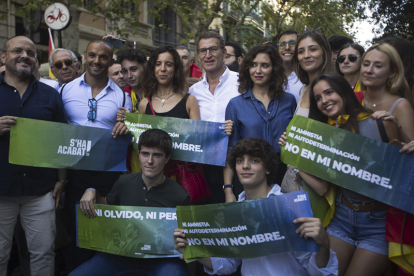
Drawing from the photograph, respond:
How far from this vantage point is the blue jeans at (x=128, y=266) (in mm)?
3113

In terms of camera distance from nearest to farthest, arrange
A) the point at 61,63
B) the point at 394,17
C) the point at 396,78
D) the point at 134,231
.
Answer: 1. the point at 396,78
2. the point at 134,231
3. the point at 61,63
4. the point at 394,17

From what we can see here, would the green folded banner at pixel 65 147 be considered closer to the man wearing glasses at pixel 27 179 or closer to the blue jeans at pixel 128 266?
the man wearing glasses at pixel 27 179

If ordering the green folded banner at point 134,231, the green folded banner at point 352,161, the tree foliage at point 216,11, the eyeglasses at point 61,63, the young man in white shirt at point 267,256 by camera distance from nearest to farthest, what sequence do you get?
1. the young man in white shirt at point 267,256
2. the green folded banner at point 352,161
3. the green folded banner at point 134,231
4. the eyeglasses at point 61,63
5. the tree foliage at point 216,11

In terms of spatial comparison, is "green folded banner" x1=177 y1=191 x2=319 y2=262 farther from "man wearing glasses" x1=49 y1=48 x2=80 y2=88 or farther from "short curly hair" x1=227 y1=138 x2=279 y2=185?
"man wearing glasses" x1=49 y1=48 x2=80 y2=88

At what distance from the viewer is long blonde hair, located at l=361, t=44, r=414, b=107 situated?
294cm

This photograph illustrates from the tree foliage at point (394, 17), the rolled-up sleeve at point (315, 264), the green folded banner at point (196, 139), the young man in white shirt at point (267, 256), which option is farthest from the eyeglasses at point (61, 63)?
the tree foliage at point (394, 17)

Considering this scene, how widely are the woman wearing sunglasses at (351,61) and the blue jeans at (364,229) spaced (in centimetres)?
201

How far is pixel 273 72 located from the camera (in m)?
3.79

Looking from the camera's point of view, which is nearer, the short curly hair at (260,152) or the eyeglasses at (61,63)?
the short curly hair at (260,152)

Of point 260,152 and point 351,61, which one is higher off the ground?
point 351,61

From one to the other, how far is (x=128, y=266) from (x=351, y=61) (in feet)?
10.7

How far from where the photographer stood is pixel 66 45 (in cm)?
1118

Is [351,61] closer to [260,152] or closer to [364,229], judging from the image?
[260,152]

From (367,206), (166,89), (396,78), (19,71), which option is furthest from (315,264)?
(19,71)
